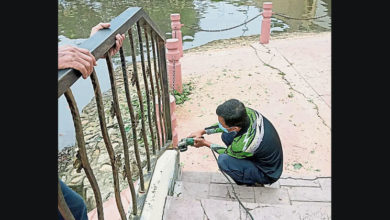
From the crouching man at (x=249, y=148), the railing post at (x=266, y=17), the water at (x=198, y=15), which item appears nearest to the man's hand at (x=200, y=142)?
the crouching man at (x=249, y=148)

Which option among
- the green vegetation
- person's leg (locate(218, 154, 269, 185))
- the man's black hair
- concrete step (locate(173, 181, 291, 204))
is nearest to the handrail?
the man's black hair

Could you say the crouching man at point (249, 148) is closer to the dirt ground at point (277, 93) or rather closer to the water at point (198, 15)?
the dirt ground at point (277, 93)

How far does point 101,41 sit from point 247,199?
1840 millimetres

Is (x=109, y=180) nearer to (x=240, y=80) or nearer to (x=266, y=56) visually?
(x=240, y=80)

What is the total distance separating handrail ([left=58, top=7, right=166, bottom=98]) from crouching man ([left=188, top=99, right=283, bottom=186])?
1192 millimetres

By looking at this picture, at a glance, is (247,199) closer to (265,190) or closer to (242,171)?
(265,190)

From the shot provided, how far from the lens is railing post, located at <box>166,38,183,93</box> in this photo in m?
4.61

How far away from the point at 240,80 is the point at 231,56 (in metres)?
1.45

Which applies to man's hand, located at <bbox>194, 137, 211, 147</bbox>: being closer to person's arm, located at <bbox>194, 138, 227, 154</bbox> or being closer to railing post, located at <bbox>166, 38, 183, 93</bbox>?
person's arm, located at <bbox>194, 138, 227, 154</bbox>

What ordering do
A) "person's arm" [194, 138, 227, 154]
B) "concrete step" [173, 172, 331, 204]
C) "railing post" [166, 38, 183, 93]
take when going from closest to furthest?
"concrete step" [173, 172, 331, 204]
"person's arm" [194, 138, 227, 154]
"railing post" [166, 38, 183, 93]

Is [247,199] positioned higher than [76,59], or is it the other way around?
[76,59]

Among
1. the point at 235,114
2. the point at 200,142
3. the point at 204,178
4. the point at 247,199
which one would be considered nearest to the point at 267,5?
the point at 200,142

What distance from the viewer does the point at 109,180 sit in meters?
3.79

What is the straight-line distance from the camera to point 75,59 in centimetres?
89
